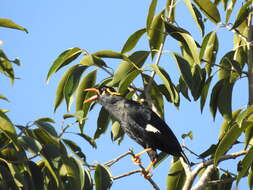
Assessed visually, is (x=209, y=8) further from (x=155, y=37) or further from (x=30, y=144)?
(x=30, y=144)

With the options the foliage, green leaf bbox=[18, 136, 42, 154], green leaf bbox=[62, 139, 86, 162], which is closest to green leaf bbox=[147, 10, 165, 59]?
the foliage

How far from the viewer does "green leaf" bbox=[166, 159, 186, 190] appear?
425 centimetres

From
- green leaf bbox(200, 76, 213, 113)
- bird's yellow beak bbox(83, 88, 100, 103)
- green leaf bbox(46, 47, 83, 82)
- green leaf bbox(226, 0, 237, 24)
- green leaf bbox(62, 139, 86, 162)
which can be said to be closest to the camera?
green leaf bbox(62, 139, 86, 162)

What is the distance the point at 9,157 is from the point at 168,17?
1529 mm

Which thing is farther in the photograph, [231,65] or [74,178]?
[231,65]

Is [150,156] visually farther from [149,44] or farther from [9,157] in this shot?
[9,157]

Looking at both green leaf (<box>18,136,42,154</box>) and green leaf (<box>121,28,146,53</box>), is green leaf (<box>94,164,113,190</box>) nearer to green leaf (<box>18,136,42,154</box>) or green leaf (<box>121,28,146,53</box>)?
green leaf (<box>18,136,42,154</box>)

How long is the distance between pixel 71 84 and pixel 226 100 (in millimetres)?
1112

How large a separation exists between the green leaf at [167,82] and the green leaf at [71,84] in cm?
60

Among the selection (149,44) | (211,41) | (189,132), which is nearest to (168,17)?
(149,44)

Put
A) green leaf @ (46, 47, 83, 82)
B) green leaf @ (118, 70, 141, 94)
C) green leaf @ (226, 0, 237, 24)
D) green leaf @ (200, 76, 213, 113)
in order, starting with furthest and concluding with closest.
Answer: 1. green leaf @ (200, 76, 213, 113)
2. green leaf @ (46, 47, 83, 82)
3. green leaf @ (226, 0, 237, 24)
4. green leaf @ (118, 70, 141, 94)

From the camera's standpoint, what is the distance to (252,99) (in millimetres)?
3902

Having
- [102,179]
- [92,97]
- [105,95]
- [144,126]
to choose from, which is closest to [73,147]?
[102,179]

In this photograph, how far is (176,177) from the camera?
4250 millimetres
